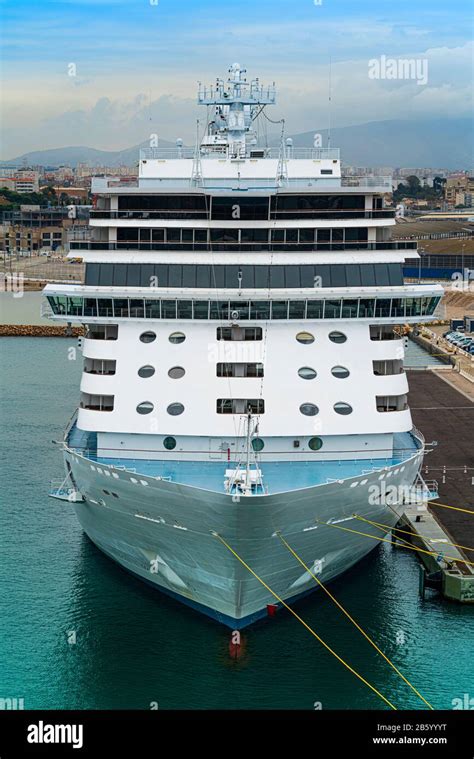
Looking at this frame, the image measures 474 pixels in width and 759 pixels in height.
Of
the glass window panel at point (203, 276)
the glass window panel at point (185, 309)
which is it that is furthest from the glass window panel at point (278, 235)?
the glass window panel at point (185, 309)

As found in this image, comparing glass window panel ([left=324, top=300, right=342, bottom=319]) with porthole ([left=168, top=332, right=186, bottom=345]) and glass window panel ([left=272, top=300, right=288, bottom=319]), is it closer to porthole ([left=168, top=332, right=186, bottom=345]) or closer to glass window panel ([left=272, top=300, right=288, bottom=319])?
glass window panel ([left=272, top=300, right=288, bottom=319])

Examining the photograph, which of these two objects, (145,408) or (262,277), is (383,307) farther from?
(145,408)

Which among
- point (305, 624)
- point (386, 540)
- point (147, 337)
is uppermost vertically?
point (147, 337)

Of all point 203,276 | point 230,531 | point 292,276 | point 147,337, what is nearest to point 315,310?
point 292,276

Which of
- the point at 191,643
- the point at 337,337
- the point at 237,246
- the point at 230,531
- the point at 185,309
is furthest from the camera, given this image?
the point at 237,246

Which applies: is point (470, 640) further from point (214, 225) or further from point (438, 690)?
point (214, 225)

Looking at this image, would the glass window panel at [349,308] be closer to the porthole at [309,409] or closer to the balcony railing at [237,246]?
the balcony railing at [237,246]
